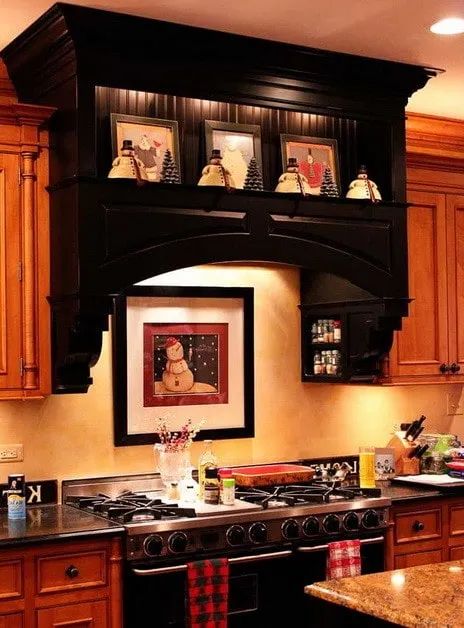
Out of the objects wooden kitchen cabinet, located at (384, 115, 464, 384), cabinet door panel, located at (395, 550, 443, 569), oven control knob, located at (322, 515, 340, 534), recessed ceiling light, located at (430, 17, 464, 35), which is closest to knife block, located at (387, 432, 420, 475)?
wooden kitchen cabinet, located at (384, 115, 464, 384)

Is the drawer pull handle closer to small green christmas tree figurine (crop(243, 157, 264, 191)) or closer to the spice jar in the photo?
the spice jar

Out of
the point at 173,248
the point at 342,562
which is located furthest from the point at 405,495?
the point at 173,248

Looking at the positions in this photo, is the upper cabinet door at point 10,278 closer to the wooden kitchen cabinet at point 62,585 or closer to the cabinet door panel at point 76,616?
the wooden kitchen cabinet at point 62,585

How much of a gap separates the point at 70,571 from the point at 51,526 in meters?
0.21

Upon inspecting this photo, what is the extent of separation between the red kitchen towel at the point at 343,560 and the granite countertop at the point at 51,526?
0.78 metres

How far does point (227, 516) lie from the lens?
3986 millimetres

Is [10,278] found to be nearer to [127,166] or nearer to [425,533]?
[127,166]

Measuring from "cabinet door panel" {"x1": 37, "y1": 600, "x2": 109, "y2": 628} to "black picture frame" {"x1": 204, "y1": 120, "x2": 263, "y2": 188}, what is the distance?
1838 millimetres

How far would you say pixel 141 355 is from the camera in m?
4.60

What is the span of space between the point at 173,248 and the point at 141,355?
0.73 meters

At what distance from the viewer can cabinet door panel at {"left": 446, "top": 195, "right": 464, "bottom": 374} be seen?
5.22 meters

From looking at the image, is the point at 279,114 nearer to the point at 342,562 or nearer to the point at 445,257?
the point at 445,257

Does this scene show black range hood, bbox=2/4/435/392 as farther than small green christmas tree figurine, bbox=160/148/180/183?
No

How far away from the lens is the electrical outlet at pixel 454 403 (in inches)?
226
